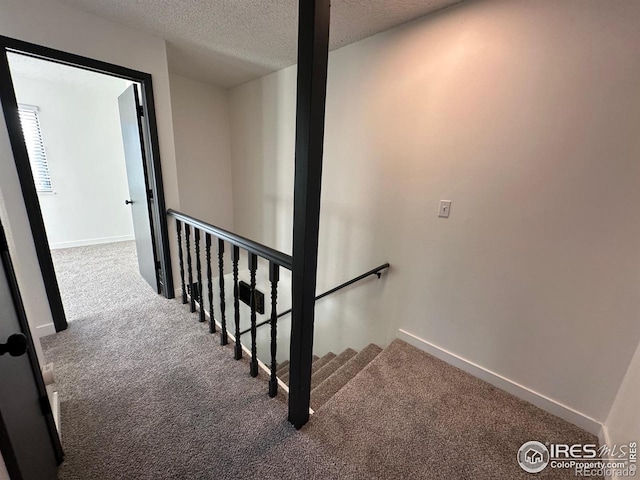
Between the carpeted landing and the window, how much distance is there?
2970mm

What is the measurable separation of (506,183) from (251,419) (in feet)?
6.34

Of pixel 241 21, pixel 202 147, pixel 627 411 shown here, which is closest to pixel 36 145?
pixel 202 147

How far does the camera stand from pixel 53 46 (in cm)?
169

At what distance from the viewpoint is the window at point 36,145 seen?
341 centimetres

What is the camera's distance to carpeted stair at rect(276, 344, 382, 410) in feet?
5.86

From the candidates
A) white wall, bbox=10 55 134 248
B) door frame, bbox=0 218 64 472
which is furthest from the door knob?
white wall, bbox=10 55 134 248

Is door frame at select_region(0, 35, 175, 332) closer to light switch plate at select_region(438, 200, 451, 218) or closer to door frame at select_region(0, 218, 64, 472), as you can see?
door frame at select_region(0, 218, 64, 472)

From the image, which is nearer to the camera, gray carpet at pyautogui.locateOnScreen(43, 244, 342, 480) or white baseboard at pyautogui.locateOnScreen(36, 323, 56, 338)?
gray carpet at pyautogui.locateOnScreen(43, 244, 342, 480)

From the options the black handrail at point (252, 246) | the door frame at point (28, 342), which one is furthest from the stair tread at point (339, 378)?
the door frame at point (28, 342)

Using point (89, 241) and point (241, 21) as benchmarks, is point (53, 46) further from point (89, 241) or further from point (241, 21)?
point (89, 241)

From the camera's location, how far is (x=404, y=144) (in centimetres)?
189

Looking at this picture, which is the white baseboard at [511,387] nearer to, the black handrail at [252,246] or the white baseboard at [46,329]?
the black handrail at [252,246]

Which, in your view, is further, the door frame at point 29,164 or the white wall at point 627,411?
the door frame at point 29,164

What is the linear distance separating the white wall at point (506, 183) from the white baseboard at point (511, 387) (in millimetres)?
17
